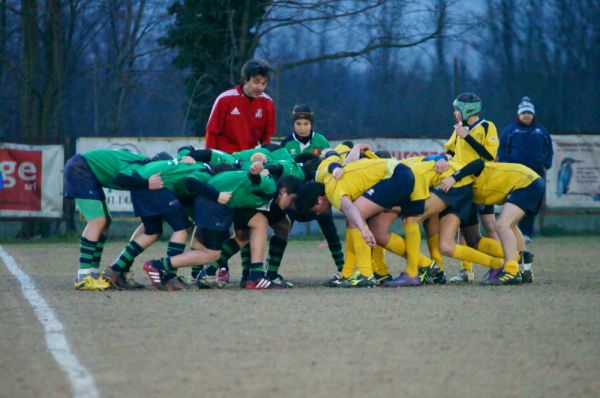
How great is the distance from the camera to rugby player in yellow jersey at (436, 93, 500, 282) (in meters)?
11.4

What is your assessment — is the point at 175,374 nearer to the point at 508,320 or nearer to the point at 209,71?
the point at 508,320

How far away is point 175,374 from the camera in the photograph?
244 inches

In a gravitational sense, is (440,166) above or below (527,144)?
below

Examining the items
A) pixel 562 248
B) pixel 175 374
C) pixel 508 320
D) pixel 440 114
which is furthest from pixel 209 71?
pixel 175 374

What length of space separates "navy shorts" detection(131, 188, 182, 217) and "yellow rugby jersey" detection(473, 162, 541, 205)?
2901 millimetres

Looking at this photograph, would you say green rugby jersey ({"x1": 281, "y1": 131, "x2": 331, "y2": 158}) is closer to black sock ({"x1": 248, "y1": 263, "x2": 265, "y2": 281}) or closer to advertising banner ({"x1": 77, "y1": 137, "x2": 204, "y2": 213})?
black sock ({"x1": 248, "y1": 263, "x2": 265, "y2": 281})

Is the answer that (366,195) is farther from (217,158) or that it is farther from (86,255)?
(86,255)

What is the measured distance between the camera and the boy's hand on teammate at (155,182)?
1048cm

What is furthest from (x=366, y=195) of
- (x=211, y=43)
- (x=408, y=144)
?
(x=211, y=43)

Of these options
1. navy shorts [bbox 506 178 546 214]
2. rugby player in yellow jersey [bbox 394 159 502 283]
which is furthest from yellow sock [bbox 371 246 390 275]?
navy shorts [bbox 506 178 546 214]

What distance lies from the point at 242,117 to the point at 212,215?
5.47 ft

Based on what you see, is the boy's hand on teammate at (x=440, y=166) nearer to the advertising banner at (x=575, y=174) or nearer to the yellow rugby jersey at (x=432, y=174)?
the yellow rugby jersey at (x=432, y=174)

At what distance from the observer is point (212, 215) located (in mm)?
10523

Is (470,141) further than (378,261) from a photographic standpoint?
No
